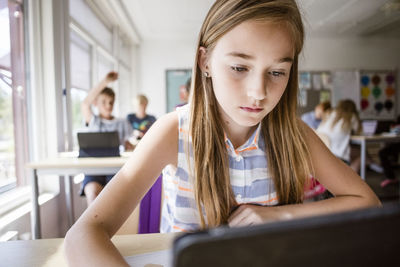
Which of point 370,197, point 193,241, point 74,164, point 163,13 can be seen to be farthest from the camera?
point 163,13

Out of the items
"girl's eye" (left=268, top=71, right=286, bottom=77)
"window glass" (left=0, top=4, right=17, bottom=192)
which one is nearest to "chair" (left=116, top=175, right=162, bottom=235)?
"girl's eye" (left=268, top=71, right=286, bottom=77)

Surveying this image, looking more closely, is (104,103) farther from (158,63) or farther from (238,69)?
(158,63)

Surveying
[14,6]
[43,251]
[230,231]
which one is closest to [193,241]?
[230,231]

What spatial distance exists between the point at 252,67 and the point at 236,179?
0.35 meters

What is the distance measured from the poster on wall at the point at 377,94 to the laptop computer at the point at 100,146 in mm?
6226

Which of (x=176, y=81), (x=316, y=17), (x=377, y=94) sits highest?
(x=316, y=17)

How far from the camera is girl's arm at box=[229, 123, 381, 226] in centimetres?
68

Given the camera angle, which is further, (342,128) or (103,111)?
(342,128)

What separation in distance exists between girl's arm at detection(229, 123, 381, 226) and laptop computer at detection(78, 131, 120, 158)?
148cm

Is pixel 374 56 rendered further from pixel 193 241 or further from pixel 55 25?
pixel 193 241

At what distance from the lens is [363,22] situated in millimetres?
5344

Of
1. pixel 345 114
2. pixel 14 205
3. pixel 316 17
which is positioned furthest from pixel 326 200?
pixel 316 17

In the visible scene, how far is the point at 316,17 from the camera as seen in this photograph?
495 cm

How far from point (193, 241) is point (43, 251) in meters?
0.58
